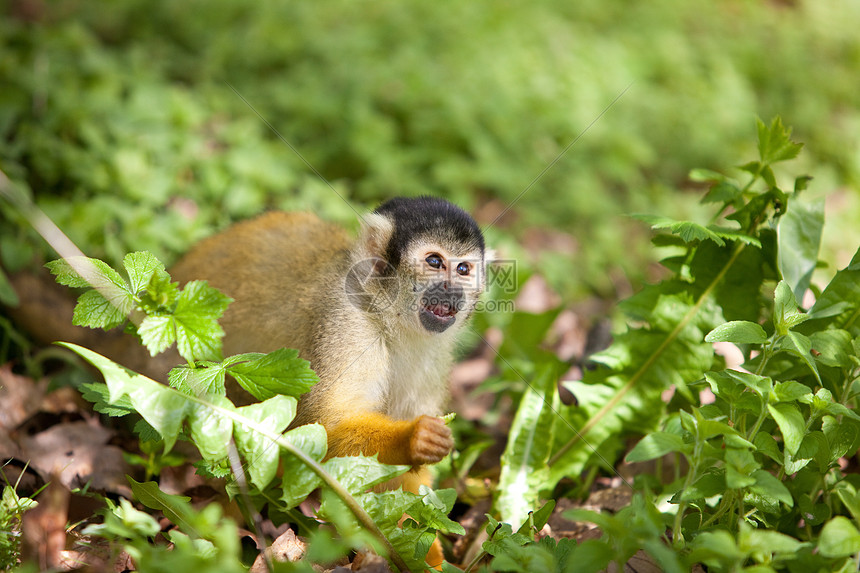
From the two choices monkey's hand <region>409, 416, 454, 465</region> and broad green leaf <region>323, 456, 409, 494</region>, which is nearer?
broad green leaf <region>323, 456, 409, 494</region>

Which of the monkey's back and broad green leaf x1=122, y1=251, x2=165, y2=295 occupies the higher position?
broad green leaf x1=122, y1=251, x2=165, y2=295

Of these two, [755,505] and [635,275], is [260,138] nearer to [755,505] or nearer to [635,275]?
[635,275]

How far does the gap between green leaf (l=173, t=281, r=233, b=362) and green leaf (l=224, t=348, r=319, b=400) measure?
0.08 meters

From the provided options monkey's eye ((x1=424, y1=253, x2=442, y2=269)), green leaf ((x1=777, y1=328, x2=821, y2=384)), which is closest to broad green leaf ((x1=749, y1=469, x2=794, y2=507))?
green leaf ((x1=777, y1=328, x2=821, y2=384))

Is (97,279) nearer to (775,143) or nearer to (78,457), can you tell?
(78,457)

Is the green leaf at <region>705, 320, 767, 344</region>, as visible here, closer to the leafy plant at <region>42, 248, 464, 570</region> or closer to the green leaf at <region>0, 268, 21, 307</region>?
the leafy plant at <region>42, 248, 464, 570</region>

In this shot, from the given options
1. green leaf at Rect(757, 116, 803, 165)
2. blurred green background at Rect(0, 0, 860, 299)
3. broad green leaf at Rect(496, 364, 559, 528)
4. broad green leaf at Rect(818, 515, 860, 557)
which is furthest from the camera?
blurred green background at Rect(0, 0, 860, 299)

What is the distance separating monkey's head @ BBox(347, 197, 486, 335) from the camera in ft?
8.07

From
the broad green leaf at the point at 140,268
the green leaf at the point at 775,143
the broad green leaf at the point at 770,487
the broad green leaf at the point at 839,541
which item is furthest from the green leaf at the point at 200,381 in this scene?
the green leaf at the point at 775,143

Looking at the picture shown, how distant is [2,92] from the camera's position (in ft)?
12.0

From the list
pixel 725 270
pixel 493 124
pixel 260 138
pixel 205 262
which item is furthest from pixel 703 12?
pixel 205 262

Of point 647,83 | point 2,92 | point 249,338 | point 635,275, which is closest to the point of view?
point 249,338

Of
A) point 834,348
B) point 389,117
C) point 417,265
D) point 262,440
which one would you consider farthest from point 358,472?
point 389,117

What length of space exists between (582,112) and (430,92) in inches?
48.6
